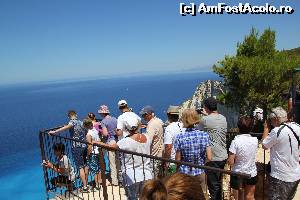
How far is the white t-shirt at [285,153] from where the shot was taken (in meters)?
4.68

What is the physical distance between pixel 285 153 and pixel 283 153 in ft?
0.09

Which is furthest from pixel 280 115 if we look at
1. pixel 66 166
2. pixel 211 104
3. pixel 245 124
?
pixel 66 166

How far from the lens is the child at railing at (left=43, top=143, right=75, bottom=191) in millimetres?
6961

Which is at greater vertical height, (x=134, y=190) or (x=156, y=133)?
(x=156, y=133)

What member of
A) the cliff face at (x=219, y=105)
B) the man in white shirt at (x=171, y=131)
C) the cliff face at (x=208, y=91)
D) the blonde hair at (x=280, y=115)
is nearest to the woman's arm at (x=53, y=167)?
the man in white shirt at (x=171, y=131)

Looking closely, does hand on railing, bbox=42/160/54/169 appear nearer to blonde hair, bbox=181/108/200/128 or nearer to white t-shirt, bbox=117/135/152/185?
white t-shirt, bbox=117/135/152/185

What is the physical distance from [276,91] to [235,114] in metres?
4.89

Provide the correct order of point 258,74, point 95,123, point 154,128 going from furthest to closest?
point 258,74 → point 95,123 → point 154,128

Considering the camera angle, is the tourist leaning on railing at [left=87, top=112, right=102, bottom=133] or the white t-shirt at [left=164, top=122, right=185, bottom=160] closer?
the white t-shirt at [left=164, top=122, right=185, bottom=160]

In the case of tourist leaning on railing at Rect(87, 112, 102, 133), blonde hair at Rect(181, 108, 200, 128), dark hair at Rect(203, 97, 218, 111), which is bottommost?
tourist leaning on railing at Rect(87, 112, 102, 133)

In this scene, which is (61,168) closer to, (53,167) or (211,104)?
(53,167)

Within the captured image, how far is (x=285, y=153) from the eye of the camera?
186 inches

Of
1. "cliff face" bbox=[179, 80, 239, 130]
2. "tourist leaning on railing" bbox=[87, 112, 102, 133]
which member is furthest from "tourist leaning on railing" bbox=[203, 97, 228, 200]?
"cliff face" bbox=[179, 80, 239, 130]

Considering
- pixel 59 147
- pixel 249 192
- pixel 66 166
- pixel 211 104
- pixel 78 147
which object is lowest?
pixel 249 192
